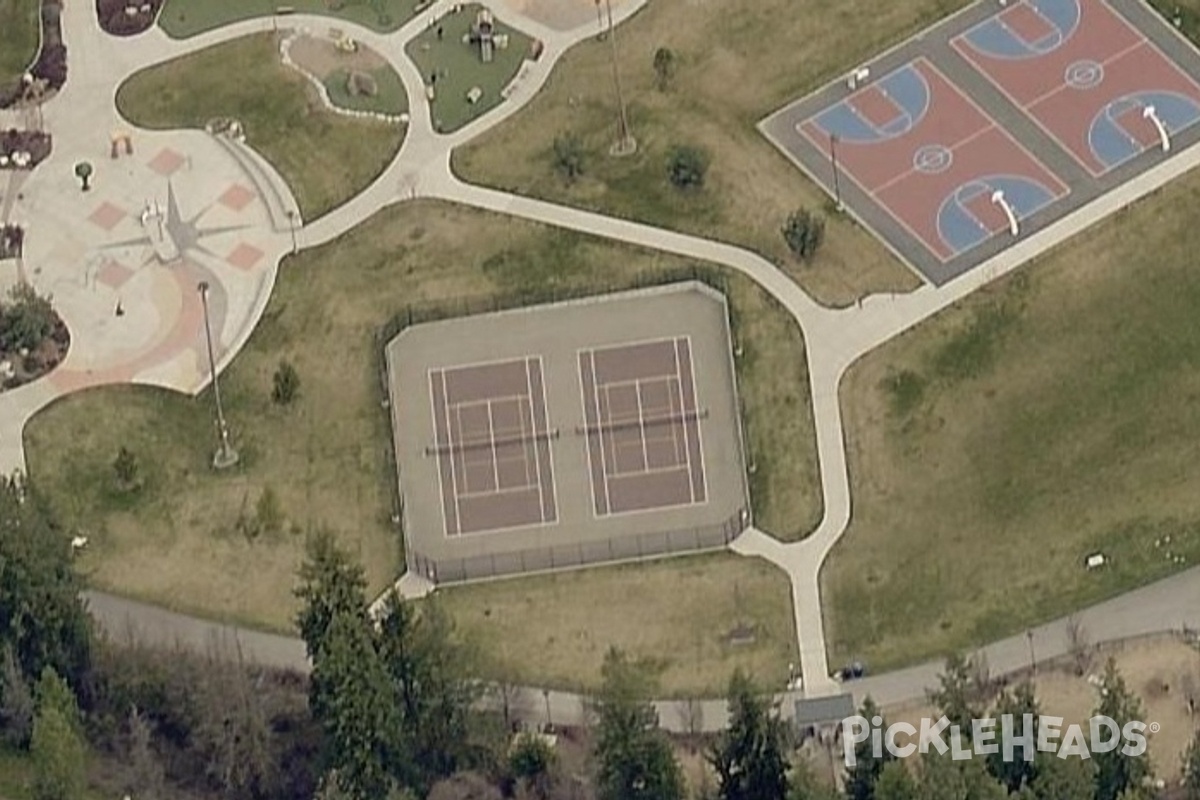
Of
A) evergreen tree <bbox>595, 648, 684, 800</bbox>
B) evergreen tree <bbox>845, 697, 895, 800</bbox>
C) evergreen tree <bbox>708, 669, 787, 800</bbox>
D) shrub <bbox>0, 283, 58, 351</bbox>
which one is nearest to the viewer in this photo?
evergreen tree <bbox>595, 648, 684, 800</bbox>

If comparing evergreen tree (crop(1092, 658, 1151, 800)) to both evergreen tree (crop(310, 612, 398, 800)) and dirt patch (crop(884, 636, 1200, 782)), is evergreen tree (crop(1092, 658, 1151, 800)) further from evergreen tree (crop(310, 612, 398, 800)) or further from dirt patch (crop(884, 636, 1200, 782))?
evergreen tree (crop(310, 612, 398, 800))

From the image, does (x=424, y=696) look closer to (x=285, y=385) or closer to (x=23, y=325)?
(x=285, y=385)

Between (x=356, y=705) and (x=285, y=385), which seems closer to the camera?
(x=356, y=705)

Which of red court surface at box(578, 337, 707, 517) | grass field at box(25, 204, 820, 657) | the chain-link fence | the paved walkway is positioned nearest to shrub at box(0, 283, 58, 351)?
the paved walkway

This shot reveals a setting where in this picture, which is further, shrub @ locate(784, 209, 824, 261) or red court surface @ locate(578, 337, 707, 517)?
shrub @ locate(784, 209, 824, 261)

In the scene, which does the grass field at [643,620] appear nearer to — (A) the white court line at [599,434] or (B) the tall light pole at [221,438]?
(A) the white court line at [599,434]

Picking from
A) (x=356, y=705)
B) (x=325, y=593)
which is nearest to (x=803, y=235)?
(x=325, y=593)

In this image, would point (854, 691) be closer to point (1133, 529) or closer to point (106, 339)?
point (1133, 529)
